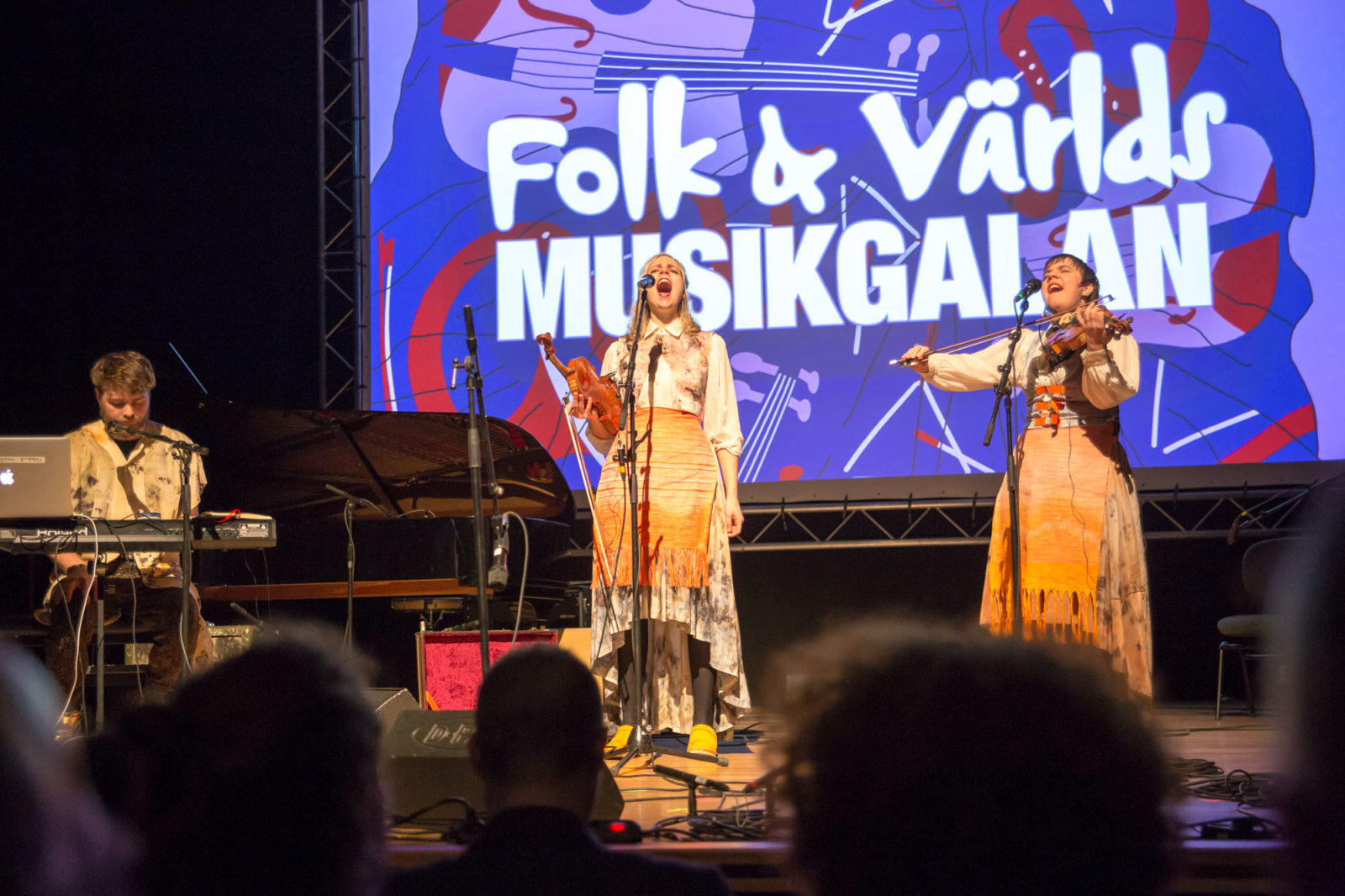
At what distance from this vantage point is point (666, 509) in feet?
14.1

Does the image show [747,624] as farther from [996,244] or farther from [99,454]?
[99,454]

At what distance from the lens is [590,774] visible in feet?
4.30

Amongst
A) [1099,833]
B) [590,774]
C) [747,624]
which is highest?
[1099,833]

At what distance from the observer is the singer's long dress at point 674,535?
4281 millimetres

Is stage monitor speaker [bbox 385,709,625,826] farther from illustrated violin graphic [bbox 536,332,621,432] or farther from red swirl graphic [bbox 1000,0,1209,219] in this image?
red swirl graphic [bbox 1000,0,1209,219]

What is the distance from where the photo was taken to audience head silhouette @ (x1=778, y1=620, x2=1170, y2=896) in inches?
28.9

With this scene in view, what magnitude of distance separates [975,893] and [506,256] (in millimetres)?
5667

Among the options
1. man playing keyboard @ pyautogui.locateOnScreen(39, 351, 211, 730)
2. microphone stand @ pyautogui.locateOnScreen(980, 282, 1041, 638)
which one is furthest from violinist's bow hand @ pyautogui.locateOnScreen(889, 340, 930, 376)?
man playing keyboard @ pyautogui.locateOnScreen(39, 351, 211, 730)

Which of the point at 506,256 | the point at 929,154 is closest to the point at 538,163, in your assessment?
the point at 506,256

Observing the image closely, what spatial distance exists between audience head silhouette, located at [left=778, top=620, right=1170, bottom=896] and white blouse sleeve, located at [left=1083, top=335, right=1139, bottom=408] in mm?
3051

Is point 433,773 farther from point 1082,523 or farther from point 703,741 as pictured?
point 1082,523

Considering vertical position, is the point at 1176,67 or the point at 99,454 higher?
the point at 1176,67

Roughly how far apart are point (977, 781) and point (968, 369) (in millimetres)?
3466

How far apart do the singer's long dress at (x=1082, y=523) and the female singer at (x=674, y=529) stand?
1.04 metres
